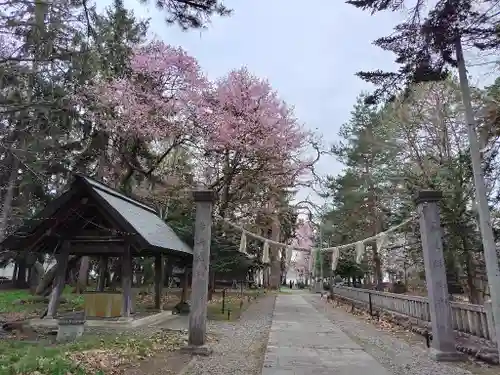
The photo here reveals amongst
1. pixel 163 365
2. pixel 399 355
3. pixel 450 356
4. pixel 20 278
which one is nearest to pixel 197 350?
pixel 163 365

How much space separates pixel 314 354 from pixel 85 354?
4.12 m

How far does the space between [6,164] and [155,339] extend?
9908mm

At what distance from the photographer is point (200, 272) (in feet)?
24.4

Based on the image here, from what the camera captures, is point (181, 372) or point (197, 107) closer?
point (181, 372)

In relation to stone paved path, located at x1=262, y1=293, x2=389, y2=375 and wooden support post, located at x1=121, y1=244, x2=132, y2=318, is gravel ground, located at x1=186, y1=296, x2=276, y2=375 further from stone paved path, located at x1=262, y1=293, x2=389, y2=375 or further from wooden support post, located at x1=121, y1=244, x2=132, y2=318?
wooden support post, located at x1=121, y1=244, x2=132, y2=318

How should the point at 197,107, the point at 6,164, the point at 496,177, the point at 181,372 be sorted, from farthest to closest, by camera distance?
the point at 197,107 → the point at 6,164 → the point at 496,177 → the point at 181,372

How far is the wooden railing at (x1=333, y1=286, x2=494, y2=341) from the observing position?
6.80m

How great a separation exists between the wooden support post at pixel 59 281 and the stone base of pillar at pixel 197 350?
4.86 metres

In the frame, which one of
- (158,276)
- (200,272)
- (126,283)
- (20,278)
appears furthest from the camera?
(20,278)

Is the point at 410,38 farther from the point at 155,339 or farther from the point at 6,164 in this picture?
the point at 6,164

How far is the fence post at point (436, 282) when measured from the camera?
6.68 metres

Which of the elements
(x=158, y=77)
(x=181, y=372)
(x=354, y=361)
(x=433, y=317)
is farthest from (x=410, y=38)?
(x=158, y=77)

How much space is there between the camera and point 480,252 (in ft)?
35.5

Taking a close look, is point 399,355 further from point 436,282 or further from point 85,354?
point 85,354
